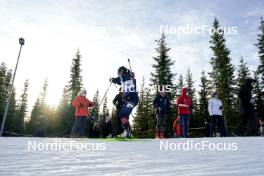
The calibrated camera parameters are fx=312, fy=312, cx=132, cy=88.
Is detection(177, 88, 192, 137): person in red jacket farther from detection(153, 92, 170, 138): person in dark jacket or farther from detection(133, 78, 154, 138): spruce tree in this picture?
detection(133, 78, 154, 138): spruce tree

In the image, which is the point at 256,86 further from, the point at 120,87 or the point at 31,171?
the point at 31,171

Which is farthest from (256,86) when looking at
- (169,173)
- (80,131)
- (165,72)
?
(169,173)

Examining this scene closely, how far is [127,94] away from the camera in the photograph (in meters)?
8.46

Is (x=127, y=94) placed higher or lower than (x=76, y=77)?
lower

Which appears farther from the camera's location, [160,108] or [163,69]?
[163,69]

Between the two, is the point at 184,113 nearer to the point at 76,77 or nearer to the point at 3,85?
the point at 76,77

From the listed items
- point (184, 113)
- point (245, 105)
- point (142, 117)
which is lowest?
point (184, 113)

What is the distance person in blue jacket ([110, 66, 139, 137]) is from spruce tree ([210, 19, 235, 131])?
25411mm

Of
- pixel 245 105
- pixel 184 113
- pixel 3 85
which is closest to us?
pixel 245 105

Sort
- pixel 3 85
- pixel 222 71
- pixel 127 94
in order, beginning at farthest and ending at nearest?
1. pixel 3 85
2. pixel 222 71
3. pixel 127 94

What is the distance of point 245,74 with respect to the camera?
4009 centimetres

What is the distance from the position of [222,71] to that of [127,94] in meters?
27.0

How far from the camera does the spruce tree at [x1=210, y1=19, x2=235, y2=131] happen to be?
32.9 meters

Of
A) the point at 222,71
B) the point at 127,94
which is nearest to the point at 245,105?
the point at 127,94
